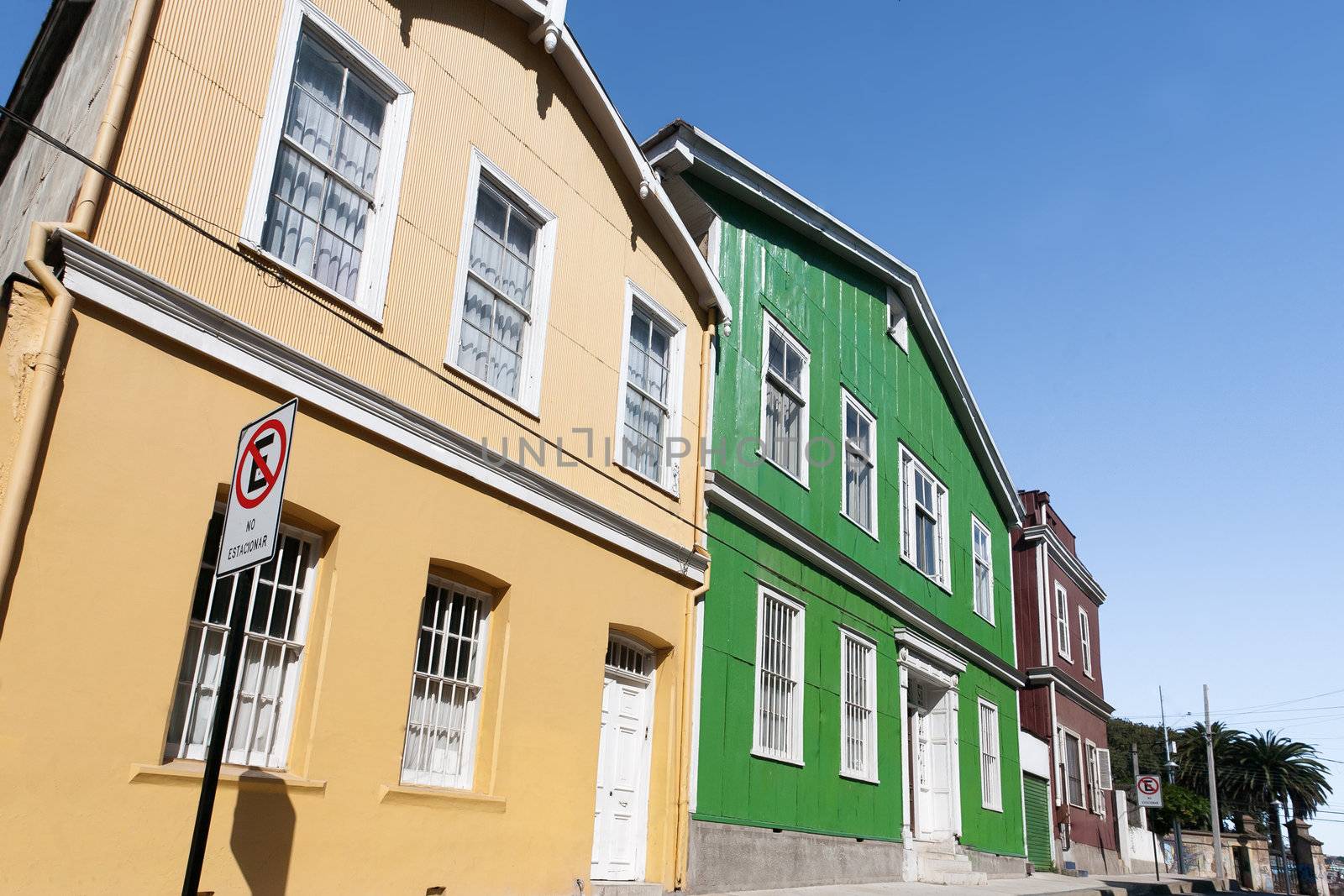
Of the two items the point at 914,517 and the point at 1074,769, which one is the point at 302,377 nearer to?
the point at 914,517

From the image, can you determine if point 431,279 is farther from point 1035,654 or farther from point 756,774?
point 1035,654

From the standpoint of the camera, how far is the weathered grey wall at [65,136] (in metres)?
6.82

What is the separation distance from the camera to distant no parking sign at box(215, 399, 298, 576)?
4.64 metres

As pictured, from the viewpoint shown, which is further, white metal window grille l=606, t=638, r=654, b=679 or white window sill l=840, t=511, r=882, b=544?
white window sill l=840, t=511, r=882, b=544

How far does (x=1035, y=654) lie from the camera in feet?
83.0

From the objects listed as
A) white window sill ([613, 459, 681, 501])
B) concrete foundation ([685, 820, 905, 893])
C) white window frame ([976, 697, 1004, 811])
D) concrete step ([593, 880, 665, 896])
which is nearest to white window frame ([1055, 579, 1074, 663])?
white window frame ([976, 697, 1004, 811])

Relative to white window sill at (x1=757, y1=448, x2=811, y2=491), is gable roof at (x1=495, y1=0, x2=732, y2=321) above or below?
above

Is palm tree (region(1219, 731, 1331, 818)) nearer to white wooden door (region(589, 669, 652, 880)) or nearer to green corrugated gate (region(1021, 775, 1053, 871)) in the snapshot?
green corrugated gate (region(1021, 775, 1053, 871))

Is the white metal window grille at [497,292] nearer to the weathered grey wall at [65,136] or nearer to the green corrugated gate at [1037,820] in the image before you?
the weathered grey wall at [65,136]

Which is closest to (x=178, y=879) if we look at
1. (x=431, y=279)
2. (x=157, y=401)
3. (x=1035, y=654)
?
(x=157, y=401)

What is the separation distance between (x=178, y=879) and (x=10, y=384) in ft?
9.30

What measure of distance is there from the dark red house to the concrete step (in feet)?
47.8

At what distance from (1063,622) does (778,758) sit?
56.7 feet

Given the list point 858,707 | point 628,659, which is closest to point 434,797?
point 628,659
